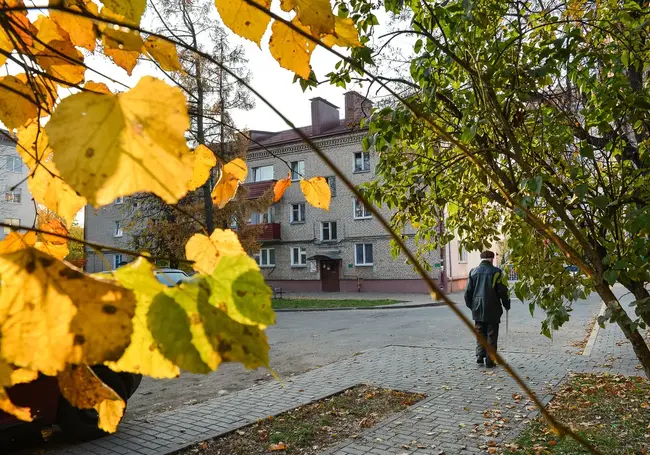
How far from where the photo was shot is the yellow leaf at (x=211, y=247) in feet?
2.15

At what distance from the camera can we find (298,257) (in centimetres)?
2872

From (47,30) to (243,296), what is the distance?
791 millimetres

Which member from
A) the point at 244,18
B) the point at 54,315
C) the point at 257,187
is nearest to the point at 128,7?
the point at 244,18

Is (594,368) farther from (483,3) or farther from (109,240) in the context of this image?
(109,240)

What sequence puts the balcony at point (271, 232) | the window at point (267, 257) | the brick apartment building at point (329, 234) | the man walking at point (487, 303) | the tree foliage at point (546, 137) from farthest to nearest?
the window at point (267, 257) → the balcony at point (271, 232) → the brick apartment building at point (329, 234) → the man walking at point (487, 303) → the tree foliage at point (546, 137)

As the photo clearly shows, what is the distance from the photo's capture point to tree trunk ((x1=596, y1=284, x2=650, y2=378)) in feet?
8.86

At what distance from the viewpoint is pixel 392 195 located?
13.9 feet

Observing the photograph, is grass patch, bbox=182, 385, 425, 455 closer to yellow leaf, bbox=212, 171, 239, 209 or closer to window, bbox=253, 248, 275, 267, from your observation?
yellow leaf, bbox=212, 171, 239, 209

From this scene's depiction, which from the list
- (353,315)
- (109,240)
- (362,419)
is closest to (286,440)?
(362,419)

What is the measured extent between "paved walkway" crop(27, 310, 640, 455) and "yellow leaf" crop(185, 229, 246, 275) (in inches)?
161

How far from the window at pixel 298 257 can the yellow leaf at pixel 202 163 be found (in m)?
27.1

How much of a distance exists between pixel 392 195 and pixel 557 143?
146cm

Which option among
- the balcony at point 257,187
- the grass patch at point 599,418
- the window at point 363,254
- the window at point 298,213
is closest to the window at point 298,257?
the window at point 298,213

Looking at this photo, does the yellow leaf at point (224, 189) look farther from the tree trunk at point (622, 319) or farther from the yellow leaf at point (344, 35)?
the tree trunk at point (622, 319)
